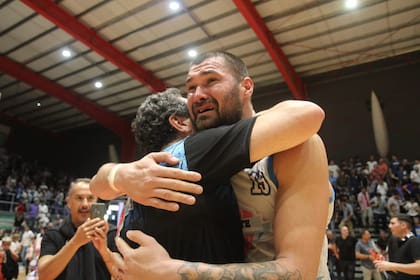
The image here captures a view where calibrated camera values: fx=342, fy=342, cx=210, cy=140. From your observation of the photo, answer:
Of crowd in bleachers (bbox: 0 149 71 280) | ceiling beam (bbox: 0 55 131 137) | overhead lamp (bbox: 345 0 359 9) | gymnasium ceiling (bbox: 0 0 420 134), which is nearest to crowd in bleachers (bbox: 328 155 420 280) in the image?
gymnasium ceiling (bbox: 0 0 420 134)

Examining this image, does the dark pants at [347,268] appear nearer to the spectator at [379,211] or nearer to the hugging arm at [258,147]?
the spectator at [379,211]

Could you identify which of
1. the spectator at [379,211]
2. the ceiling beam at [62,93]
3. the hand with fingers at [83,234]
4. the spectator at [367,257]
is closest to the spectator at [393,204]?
the spectator at [379,211]

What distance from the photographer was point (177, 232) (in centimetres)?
111

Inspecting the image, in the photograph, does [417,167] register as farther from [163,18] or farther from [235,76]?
[235,76]

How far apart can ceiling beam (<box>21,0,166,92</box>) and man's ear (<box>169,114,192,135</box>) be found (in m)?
10.8

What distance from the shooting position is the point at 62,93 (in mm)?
16109

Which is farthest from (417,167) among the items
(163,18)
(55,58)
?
(55,58)

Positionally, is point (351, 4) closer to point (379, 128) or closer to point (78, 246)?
point (379, 128)

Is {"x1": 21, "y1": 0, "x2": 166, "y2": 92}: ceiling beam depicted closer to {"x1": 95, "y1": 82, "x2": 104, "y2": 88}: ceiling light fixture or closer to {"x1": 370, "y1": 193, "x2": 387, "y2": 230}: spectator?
{"x1": 95, "y1": 82, "x2": 104, "y2": 88}: ceiling light fixture

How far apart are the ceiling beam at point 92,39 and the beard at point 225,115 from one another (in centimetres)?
1107

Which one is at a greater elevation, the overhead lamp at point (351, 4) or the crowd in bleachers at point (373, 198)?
the overhead lamp at point (351, 4)

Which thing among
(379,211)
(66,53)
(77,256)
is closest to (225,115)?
(77,256)

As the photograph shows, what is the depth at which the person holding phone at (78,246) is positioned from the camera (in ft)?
7.64

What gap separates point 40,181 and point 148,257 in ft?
68.9
